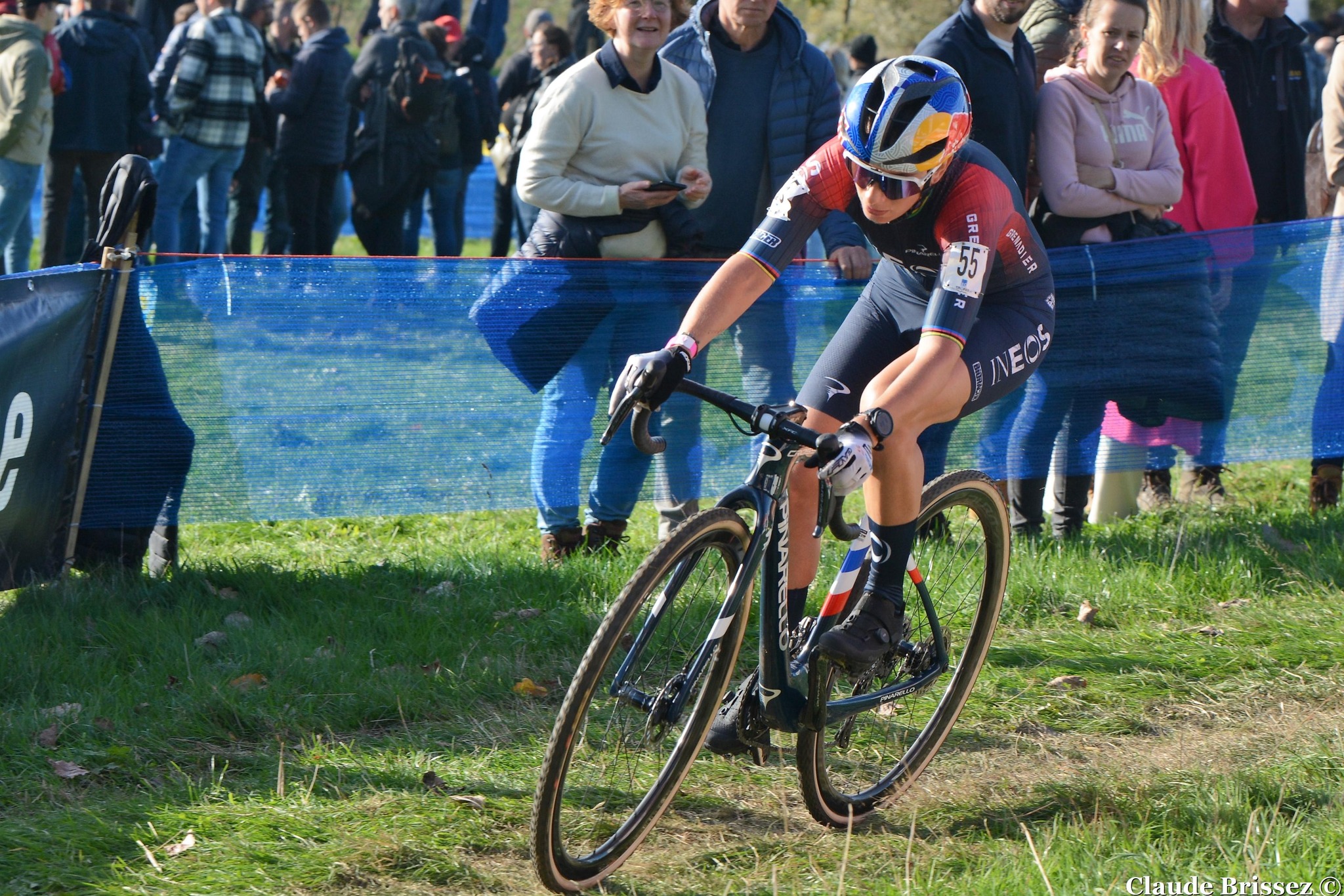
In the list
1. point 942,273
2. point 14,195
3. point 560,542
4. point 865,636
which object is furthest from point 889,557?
point 14,195

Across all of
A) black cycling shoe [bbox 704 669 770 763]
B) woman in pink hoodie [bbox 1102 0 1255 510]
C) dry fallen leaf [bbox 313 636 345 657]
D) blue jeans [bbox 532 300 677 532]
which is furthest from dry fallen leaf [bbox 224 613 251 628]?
woman in pink hoodie [bbox 1102 0 1255 510]

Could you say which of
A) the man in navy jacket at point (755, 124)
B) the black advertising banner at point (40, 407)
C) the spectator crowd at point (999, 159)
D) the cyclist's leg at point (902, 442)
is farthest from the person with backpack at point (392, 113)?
the cyclist's leg at point (902, 442)

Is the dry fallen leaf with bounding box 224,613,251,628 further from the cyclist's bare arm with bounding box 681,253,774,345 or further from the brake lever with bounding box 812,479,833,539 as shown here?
the brake lever with bounding box 812,479,833,539

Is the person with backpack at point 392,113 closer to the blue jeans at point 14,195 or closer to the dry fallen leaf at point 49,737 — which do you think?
the blue jeans at point 14,195

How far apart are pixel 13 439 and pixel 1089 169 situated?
4472 millimetres

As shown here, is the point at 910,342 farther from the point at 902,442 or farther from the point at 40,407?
the point at 40,407

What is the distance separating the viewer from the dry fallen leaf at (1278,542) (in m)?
6.10

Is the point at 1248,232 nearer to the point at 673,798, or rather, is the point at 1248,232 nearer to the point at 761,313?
the point at 761,313

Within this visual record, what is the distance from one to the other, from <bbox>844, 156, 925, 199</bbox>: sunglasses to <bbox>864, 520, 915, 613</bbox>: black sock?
0.87 meters

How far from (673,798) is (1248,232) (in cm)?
414

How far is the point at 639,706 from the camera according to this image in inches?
135

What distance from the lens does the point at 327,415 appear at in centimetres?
548

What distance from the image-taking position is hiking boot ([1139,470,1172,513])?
23.2 ft

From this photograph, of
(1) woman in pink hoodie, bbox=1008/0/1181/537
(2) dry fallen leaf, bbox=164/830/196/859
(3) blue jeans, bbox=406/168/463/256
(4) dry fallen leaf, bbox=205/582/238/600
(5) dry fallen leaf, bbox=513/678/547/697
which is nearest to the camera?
(2) dry fallen leaf, bbox=164/830/196/859
